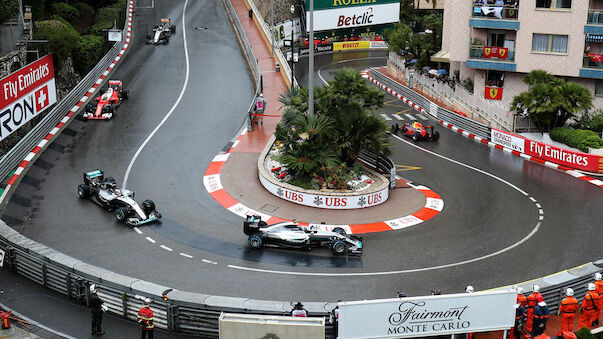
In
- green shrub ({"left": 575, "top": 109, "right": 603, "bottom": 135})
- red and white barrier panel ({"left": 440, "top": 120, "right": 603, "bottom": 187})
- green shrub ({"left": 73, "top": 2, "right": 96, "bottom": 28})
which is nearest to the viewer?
red and white barrier panel ({"left": 440, "top": 120, "right": 603, "bottom": 187})

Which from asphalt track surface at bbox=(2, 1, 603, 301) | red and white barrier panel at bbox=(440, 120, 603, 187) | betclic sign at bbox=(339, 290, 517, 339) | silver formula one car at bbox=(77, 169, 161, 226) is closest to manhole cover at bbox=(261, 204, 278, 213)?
asphalt track surface at bbox=(2, 1, 603, 301)

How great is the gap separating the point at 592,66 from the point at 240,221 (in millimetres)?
28458

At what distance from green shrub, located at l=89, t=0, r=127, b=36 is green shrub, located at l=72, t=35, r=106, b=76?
12.1 ft

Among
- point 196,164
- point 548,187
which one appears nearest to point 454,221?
point 548,187

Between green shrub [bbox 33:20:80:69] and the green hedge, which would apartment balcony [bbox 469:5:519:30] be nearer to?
the green hedge

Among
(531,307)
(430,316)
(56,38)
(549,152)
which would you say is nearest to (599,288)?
(531,307)

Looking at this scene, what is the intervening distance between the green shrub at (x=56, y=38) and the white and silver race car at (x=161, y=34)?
13.7 m

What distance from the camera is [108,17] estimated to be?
6538 cm

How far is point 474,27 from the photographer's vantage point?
168 ft

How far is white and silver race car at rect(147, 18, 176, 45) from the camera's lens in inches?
2468

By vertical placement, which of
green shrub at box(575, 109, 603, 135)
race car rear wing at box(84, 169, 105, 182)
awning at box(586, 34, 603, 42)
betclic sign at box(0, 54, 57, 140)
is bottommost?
race car rear wing at box(84, 169, 105, 182)

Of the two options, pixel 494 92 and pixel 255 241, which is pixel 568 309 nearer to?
pixel 255 241

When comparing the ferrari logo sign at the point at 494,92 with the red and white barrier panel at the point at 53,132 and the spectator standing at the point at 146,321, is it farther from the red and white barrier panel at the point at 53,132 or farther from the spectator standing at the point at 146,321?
the spectator standing at the point at 146,321

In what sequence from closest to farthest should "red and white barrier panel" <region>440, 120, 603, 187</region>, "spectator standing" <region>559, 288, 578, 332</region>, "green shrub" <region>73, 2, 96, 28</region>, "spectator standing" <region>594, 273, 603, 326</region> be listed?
"spectator standing" <region>559, 288, 578, 332</region> → "spectator standing" <region>594, 273, 603, 326</region> → "red and white barrier panel" <region>440, 120, 603, 187</region> → "green shrub" <region>73, 2, 96, 28</region>
